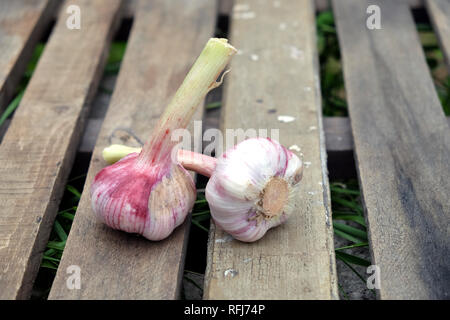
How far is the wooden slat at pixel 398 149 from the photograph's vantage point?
1.10m

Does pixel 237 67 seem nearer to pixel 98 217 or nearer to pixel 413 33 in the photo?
pixel 413 33

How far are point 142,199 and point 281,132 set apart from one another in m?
0.54

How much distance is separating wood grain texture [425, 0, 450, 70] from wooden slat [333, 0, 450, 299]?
0.08 m

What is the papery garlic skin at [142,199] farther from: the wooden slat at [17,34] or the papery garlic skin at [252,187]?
the wooden slat at [17,34]

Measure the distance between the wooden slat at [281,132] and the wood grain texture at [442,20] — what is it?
43 centimetres

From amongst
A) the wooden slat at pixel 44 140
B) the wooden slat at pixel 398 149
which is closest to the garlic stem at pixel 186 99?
the wooden slat at pixel 44 140

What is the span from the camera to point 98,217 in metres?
1.14

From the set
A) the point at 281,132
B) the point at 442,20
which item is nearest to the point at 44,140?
the point at 281,132

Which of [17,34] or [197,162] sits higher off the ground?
[197,162]

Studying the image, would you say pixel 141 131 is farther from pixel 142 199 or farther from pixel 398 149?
pixel 398 149

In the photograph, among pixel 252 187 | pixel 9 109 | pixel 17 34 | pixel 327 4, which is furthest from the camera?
pixel 327 4

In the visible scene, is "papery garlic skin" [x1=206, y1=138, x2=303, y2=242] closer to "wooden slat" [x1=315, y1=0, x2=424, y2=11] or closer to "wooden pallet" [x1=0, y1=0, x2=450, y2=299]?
"wooden pallet" [x1=0, y1=0, x2=450, y2=299]

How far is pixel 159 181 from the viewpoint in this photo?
111 centimetres

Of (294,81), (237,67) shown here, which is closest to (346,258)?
(294,81)
